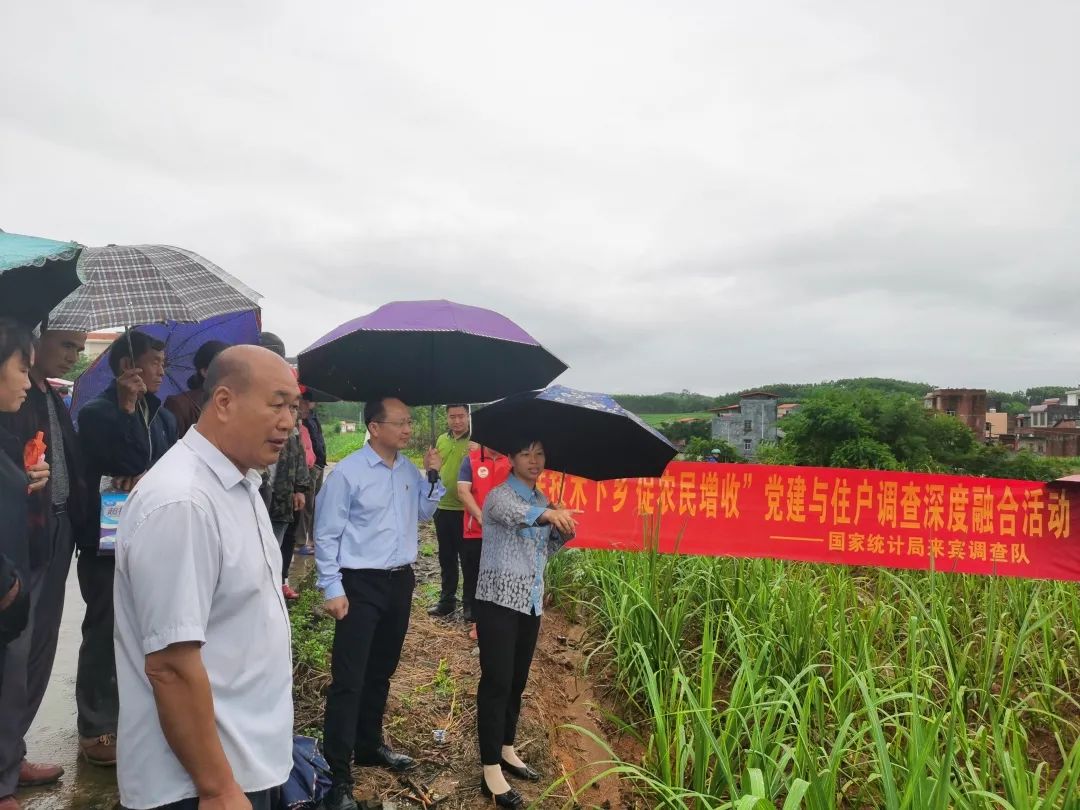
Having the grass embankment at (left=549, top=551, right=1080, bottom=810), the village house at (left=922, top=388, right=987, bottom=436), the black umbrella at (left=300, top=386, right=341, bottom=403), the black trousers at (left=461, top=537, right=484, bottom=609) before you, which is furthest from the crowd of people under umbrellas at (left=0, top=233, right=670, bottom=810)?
the village house at (left=922, top=388, right=987, bottom=436)

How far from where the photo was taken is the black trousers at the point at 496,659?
2.86 metres

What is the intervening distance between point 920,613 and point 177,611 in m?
4.41

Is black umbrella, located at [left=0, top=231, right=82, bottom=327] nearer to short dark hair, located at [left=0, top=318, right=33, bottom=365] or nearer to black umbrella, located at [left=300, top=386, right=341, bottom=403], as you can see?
short dark hair, located at [left=0, top=318, right=33, bottom=365]

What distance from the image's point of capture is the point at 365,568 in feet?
9.07

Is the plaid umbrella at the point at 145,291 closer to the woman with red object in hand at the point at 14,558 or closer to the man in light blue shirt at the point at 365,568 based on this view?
the woman with red object in hand at the point at 14,558

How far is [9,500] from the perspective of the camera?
226 centimetres

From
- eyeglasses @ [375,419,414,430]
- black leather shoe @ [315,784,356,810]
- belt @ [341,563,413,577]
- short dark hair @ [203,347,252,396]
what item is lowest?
black leather shoe @ [315,784,356,810]

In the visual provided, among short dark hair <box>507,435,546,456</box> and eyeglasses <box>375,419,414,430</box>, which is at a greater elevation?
eyeglasses <box>375,419,414,430</box>

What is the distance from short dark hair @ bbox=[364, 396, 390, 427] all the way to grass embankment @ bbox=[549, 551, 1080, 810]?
5.36 ft

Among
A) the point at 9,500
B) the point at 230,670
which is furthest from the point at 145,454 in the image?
the point at 230,670

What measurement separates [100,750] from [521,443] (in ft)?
7.03

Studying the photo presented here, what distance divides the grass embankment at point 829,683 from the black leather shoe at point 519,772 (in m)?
0.39

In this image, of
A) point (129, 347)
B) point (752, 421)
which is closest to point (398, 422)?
point (129, 347)

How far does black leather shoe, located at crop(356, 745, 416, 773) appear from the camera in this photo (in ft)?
10.1
